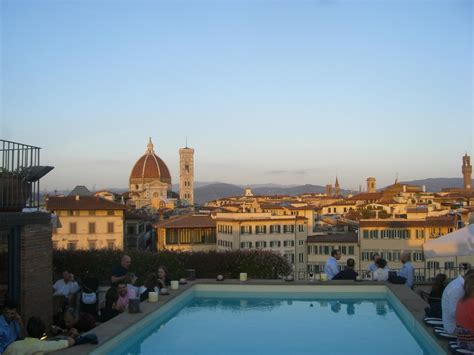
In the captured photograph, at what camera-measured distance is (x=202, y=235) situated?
192 ft

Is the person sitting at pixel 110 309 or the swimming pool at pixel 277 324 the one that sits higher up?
the person sitting at pixel 110 309

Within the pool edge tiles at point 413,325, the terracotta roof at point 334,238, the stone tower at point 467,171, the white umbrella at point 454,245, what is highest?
the stone tower at point 467,171

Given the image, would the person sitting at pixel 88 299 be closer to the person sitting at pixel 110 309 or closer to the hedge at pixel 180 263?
the person sitting at pixel 110 309

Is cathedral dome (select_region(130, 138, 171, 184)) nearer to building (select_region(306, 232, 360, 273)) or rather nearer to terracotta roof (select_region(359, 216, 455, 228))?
building (select_region(306, 232, 360, 273))

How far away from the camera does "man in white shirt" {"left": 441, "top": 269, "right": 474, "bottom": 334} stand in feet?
24.9

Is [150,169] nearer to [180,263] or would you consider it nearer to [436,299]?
[180,263]

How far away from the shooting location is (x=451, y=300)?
7.66 metres

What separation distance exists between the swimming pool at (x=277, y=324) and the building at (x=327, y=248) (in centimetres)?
3973

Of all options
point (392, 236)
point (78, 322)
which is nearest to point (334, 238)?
point (392, 236)

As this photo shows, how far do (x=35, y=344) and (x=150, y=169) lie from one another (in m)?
165

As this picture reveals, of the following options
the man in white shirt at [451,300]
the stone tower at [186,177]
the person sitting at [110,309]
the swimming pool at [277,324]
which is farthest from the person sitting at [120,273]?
the stone tower at [186,177]

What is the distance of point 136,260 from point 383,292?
324 inches

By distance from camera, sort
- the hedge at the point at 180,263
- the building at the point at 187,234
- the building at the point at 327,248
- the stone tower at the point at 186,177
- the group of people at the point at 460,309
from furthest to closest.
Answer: the stone tower at the point at 186,177
the building at the point at 187,234
the building at the point at 327,248
the hedge at the point at 180,263
the group of people at the point at 460,309

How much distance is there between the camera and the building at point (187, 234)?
5659cm
